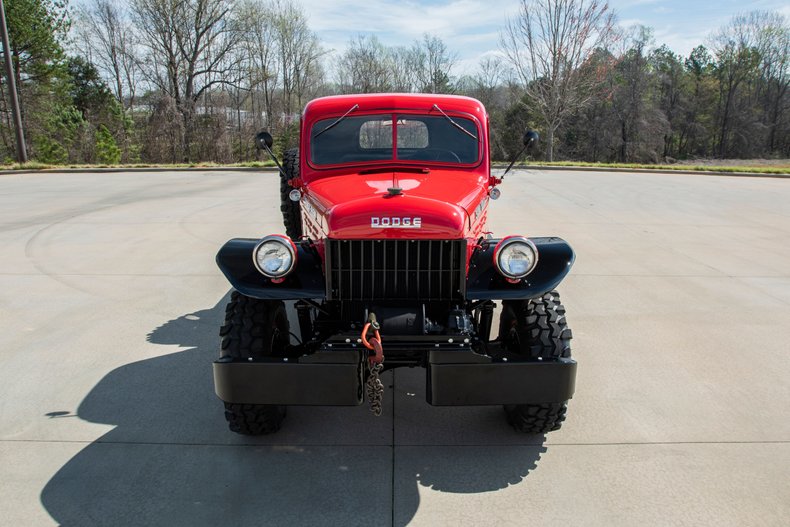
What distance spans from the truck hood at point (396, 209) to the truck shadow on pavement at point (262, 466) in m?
1.20

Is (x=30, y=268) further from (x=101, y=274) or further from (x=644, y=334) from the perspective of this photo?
(x=644, y=334)

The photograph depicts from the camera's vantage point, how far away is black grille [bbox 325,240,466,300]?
3.07 metres

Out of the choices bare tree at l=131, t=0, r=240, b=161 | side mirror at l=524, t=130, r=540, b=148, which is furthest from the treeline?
side mirror at l=524, t=130, r=540, b=148

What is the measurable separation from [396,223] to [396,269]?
0.84ft

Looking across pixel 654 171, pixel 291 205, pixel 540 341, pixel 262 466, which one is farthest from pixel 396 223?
pixel 654 171

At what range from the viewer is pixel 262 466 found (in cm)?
310

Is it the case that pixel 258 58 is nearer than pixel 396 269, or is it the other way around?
pixel 396 269

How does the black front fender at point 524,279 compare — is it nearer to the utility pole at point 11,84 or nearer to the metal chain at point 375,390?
the metal chain at point 375,390

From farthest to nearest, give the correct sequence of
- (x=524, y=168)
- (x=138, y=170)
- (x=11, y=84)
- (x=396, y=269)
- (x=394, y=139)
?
(x=524, y=168)
(x=138, y=170)
(x=11, y=84)
(x=394, y=139)
(x=396, y=269)

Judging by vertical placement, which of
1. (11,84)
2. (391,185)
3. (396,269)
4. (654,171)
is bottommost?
(654,171)

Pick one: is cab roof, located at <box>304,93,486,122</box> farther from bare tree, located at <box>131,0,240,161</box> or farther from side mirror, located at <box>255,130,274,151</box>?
bare tree, located at <box>131,0,240,161</box>

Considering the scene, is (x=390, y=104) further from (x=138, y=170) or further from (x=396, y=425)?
(x=138, y=170)

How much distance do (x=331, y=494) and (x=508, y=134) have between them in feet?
114

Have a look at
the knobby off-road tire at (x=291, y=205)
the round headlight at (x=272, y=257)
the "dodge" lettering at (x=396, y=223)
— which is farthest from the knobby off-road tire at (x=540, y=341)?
the knobby off-road tire at (x=291, y=205)
